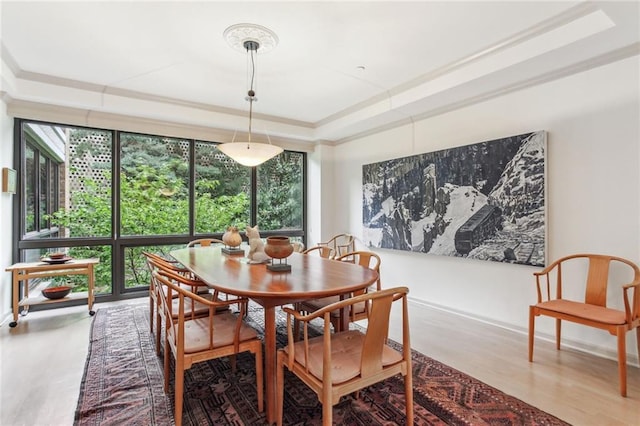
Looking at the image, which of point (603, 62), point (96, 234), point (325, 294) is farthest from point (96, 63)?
point (603, 62)

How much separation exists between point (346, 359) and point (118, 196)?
3862 millimetres

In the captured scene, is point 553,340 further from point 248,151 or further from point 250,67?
point 250,67

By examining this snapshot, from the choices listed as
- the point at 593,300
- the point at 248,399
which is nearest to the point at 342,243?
the point at 593,300

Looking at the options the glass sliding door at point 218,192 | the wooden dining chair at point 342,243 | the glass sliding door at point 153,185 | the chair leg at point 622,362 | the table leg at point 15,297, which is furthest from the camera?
the wooden dining chair at point 342,243

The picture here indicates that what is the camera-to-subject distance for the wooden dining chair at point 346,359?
1398mm

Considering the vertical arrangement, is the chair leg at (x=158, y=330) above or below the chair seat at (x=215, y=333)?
below

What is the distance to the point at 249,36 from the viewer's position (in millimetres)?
2547

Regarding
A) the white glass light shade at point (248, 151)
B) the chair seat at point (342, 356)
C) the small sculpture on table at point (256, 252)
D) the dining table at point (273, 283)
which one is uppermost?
the white glass light shade at point (248, 151)

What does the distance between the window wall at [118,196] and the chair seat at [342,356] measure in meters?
3.42

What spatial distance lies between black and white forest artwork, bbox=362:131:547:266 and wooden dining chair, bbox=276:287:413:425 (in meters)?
2.02

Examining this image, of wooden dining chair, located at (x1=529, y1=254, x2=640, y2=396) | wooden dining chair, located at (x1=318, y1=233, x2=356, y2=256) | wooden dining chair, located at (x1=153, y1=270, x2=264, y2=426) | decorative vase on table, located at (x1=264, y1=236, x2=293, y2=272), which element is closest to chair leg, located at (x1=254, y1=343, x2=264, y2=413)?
wooden dining chair, located at (x1=153, y1=270, x2=264, y2=426)

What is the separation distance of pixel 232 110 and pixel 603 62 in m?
3.89

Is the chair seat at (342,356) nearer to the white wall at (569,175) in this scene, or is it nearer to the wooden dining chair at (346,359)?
the wooden dining chair at (346,359)

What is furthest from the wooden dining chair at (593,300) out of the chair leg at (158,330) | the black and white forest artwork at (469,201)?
the chair leg at (158,330)
